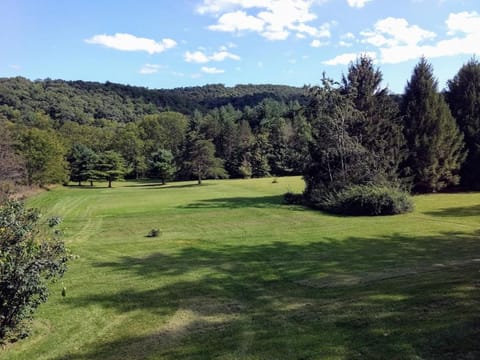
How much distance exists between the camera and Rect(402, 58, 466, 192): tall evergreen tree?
104 ft

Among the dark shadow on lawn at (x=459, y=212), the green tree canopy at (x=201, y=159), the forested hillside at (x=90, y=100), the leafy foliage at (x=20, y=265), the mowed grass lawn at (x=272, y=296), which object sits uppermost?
the forested hillside at (x=90, y=100)

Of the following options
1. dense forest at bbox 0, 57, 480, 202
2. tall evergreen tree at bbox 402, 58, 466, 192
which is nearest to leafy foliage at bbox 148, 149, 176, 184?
dense forest at bbox 0, 57, 480, 202

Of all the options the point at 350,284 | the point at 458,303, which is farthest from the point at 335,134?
the point at 458,303

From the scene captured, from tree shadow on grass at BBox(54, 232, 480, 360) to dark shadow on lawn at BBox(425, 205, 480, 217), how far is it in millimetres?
6856

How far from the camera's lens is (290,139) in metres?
89.2

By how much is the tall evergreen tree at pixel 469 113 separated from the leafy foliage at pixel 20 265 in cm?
3456

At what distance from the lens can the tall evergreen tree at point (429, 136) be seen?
3178cm

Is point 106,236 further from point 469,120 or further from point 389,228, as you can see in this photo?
point 469,120

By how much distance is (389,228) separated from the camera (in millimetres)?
19094

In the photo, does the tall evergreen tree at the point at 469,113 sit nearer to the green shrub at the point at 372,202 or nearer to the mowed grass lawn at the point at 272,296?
the green shrub at the point at 372,202

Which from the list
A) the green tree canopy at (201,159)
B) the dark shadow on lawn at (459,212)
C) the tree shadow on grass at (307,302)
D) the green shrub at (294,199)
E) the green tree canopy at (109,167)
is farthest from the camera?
the green tree canopy at (109,167)

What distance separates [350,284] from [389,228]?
379 inches

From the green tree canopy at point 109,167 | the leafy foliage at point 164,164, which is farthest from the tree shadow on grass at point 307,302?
the green tree canopy at point 109,167

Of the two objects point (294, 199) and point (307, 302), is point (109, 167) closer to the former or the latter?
point (294, 199)
